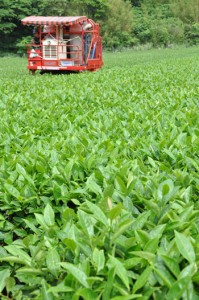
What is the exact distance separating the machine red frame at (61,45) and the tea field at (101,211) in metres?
12.0

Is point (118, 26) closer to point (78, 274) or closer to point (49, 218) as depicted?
point (49, 218)

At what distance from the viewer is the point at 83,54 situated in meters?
17.6

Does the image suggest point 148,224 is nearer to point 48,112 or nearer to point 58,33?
point 48,112

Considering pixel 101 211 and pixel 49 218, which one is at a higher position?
pixel 101 211

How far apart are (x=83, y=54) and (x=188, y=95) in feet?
35.9

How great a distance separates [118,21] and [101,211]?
57.6 m

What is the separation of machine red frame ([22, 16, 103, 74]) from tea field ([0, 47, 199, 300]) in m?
12.0

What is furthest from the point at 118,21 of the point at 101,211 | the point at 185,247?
the point at 185,247

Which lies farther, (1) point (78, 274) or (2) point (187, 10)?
(2) point (187, 10)

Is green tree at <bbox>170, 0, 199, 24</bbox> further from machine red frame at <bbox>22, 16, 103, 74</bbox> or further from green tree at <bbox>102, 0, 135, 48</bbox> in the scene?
machine red frame at <bbox>22, 16, 103, 74</bbox>

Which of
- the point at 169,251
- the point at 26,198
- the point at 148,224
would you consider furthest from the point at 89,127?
the point at 169,251

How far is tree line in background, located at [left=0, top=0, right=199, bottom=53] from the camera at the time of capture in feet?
164

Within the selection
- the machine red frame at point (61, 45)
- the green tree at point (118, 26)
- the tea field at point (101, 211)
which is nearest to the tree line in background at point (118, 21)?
the green tree at point (118, 26)

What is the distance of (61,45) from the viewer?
17.2m
